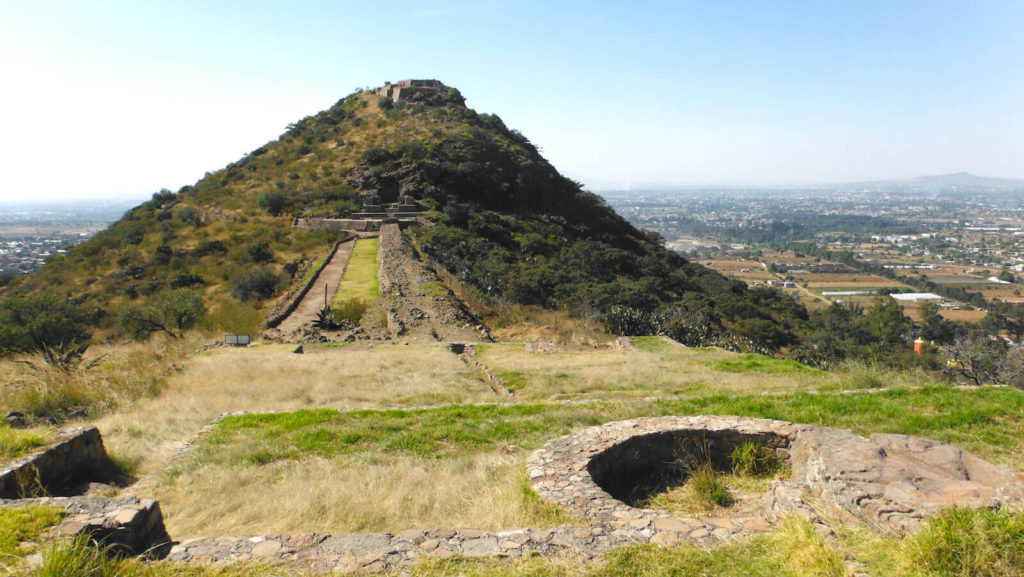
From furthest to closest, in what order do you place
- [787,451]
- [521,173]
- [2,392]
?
Answer: 1. [521,173]
2. [2,392]
3. [787,451]

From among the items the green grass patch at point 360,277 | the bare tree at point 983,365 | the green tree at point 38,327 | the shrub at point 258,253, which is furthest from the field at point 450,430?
the shrub at point 258,253

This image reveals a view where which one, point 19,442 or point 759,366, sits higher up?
point 19,442

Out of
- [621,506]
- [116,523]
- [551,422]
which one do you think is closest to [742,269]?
[551,422]

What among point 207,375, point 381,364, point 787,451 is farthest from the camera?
point 381,364

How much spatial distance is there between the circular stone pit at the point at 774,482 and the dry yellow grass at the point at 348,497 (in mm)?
437

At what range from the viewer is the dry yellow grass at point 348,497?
450cm

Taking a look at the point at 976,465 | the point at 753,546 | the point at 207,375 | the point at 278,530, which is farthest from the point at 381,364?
the point at 976,465

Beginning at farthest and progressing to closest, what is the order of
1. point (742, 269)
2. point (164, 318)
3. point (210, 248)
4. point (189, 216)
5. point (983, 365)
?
point (742, 269) < point (189, 216) < point (210, 248) < point (164, 318) < point (983, 365)

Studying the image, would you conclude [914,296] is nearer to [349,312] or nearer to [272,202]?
[349,312]

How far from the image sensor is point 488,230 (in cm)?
3438

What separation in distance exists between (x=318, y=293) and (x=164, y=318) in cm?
539

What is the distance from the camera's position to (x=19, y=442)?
5250 mm

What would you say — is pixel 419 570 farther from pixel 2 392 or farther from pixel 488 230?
pixel 488 230

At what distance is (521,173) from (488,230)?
1253 centimetres
